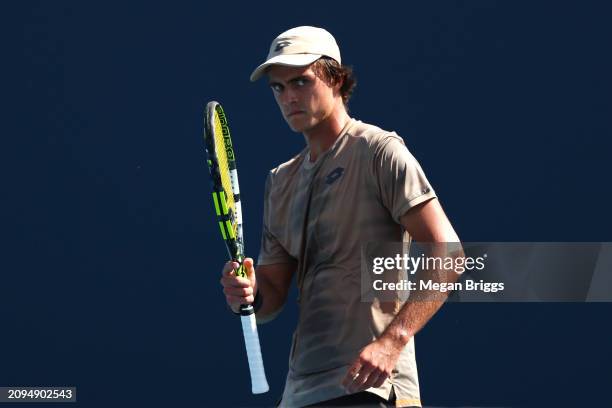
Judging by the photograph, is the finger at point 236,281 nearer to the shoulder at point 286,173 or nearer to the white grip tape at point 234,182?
the shoulder at point 286,173

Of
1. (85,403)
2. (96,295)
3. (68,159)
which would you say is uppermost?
(68,159)

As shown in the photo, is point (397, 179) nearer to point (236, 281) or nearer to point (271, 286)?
point (236, 281)

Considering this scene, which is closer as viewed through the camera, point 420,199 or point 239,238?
point 420,199

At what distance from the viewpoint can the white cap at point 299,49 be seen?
288 cm

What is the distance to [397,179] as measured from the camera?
2689 millimetres

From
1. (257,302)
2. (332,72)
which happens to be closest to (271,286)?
(257,302)

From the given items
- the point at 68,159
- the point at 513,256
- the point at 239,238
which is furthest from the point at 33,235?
the point at 239,238

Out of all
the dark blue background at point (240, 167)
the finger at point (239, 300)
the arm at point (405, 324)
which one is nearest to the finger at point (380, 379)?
the arm at point (405, 324)

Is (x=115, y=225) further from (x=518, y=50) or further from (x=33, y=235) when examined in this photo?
(x=518, y=50)

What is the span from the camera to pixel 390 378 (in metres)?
2.76

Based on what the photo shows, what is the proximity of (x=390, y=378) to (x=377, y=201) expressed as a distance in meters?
0.38

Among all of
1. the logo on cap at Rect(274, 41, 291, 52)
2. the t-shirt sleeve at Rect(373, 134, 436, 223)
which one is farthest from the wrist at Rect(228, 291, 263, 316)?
the logo on cap at Rect(274, 41, 291, 52)

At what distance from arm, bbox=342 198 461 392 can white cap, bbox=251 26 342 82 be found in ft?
1.49

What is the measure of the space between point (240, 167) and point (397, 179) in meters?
2.32
